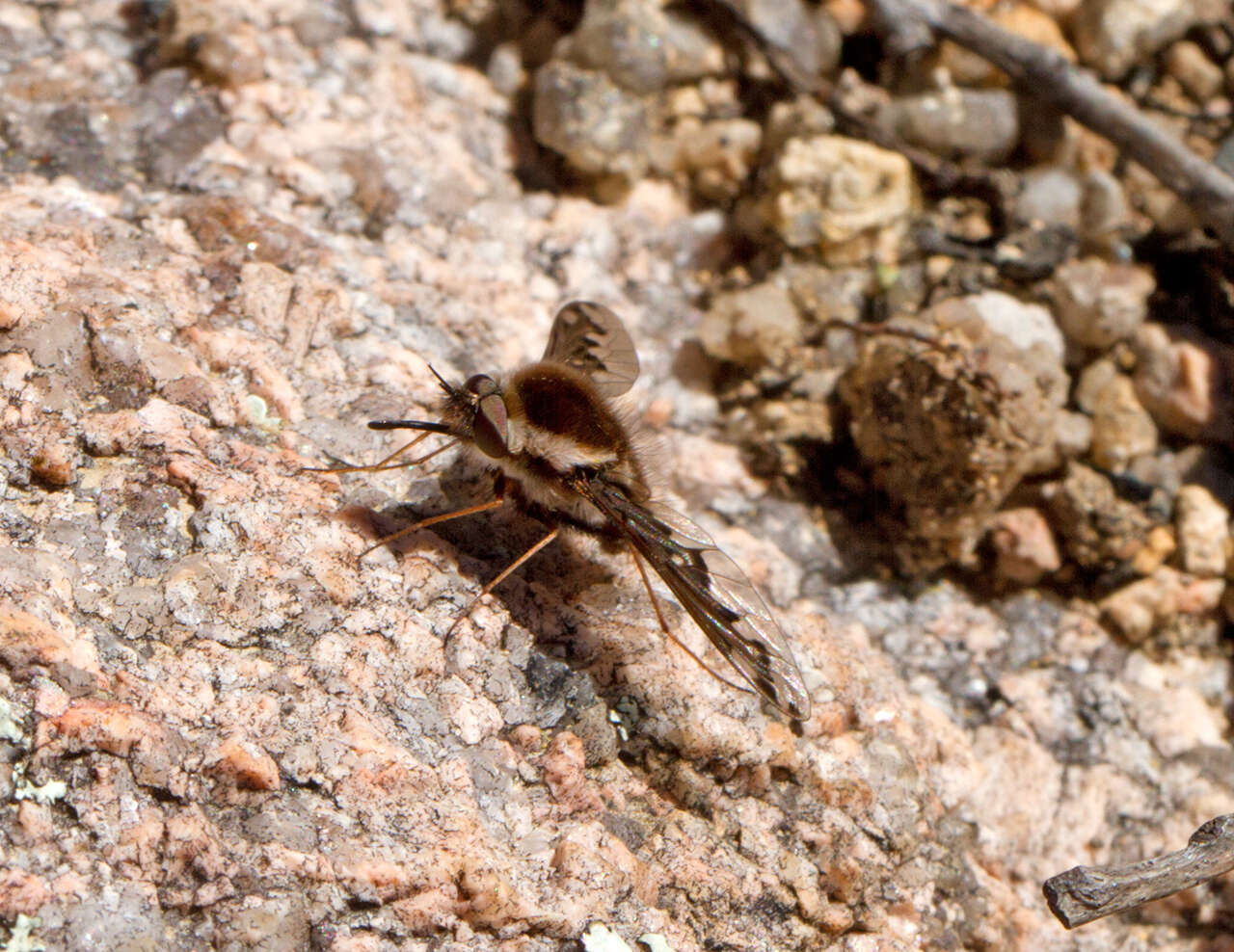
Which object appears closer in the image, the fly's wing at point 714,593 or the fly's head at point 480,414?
the fly's wing at point 714,593

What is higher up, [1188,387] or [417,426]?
[1188,387]

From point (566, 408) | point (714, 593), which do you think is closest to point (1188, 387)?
point (714, 593)

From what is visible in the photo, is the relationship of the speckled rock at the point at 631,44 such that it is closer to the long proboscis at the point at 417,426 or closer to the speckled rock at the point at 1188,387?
the long proboscis at the point at 417,426

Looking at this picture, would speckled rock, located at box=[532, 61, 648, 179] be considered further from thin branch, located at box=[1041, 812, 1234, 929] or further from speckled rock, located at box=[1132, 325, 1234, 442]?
thin branch, located at box=[1041, 812, 1234, 929]

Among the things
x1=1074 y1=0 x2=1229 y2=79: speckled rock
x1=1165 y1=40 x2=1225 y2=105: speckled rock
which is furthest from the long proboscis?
x1=1165 y1=40 x2=1225 y2=105: speckled rock

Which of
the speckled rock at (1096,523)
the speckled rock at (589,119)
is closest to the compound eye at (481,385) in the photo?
the speckled rock at (589,119)

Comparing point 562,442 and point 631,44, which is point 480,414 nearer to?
point 562,442
